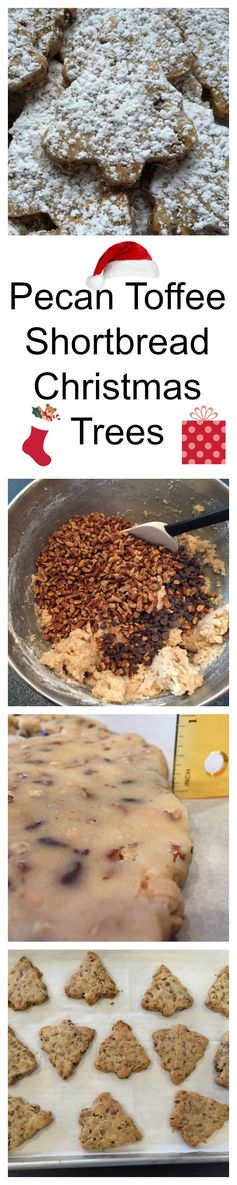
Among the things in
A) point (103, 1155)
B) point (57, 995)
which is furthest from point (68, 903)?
point (103, 1155)

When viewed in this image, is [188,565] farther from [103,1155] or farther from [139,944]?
[103,1155]

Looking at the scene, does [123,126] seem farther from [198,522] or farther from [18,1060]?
[18,1060]

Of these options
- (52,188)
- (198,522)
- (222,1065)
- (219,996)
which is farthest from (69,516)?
(222,1065)

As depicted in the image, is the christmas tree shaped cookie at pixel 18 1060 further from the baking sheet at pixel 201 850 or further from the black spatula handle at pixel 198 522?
the black spatula handle at pixel 198 522

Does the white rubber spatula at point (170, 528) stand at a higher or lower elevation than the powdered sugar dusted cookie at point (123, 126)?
lower

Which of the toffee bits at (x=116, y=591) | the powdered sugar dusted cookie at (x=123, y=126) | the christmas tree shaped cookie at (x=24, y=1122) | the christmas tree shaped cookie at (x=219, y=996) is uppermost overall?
the powdered sugar dusted cookie at (x=123, y=126)

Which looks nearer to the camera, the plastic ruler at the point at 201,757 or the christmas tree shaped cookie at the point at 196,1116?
the christmas tree shaped cookie at the point at 196,1116

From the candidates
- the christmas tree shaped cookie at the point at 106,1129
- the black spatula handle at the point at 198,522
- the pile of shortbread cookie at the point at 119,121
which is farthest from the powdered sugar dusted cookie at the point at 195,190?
the christmas tree shaped cookie at the point at 106,1129
